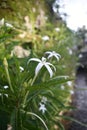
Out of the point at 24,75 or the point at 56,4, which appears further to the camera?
the point at 56,4

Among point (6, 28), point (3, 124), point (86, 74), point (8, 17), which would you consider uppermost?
point (86, 74)

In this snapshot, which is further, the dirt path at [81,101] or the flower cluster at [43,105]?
the dirt path at [81,101]

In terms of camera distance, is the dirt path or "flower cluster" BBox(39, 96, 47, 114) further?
the dirt path

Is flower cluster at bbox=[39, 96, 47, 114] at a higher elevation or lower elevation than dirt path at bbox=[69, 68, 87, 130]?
lower

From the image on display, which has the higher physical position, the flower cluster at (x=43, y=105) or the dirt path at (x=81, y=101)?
the dirt path at (x=81, y=101)

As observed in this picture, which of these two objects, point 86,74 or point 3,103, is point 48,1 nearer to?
point 86,74

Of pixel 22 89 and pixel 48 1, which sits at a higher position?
pixel 48 1

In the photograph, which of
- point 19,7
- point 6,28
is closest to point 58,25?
point 19,7

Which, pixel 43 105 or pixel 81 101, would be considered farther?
pixel 81 101

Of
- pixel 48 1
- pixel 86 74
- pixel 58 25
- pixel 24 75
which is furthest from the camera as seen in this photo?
pixel 86 74

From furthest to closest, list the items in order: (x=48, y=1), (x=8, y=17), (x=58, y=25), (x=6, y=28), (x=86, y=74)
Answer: (x=86, y=74), (x=58, y=25), (x=48, y=1), (x=8, y=17), (x=6, y=28)

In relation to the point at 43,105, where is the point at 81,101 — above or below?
above
